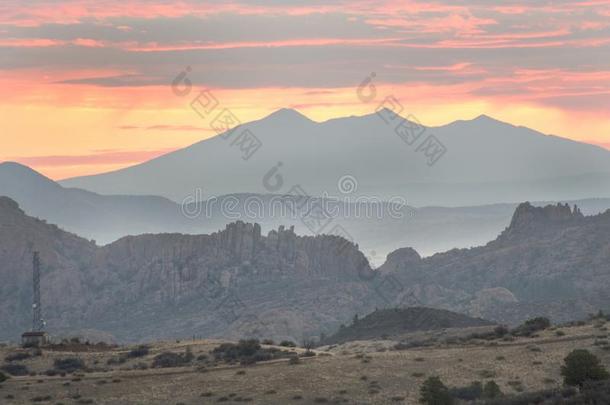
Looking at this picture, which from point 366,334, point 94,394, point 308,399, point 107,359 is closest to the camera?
point 308,399

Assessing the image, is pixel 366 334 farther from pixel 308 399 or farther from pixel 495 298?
pixel 308 399

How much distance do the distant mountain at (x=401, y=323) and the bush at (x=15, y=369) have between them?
52835 mm

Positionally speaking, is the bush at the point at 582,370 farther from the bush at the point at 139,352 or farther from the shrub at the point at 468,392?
the bush at the point at 139,352

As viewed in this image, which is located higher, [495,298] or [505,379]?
[495,298]

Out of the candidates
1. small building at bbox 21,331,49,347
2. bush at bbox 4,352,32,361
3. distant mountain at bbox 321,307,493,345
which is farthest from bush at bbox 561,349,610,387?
distant mountain at bbox 321,307,493,345

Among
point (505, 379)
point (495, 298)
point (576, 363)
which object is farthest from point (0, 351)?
point (495, 298)

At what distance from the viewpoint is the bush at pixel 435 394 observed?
61.4m

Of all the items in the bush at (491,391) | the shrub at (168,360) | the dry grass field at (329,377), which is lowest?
the bush at (491,391)

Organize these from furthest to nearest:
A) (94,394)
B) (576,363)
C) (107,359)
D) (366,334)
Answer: (366,334) → (107,359) → (94,394) → (576,363)

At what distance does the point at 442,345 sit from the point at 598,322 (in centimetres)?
994

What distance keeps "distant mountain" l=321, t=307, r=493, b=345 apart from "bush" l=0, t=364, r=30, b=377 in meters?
52.8

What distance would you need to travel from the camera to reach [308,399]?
7088 centimetres

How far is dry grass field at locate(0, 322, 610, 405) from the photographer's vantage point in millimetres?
71562

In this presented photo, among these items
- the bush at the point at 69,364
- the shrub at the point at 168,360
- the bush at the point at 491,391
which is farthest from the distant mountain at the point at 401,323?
the bush at the point at 491,391
